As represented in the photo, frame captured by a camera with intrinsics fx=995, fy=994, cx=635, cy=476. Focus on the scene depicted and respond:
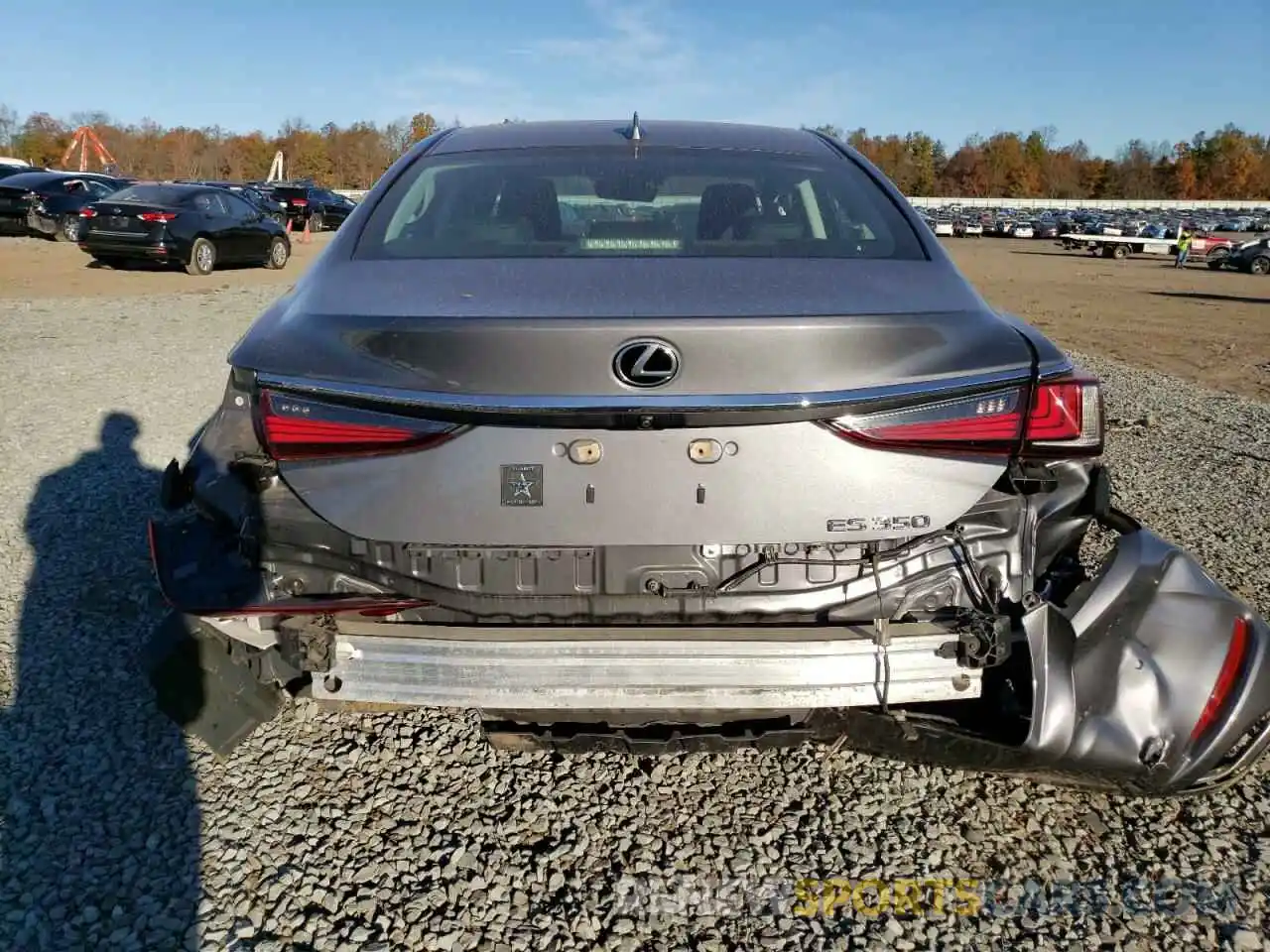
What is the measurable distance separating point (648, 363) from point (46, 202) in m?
27.0

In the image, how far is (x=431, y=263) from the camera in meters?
2.53

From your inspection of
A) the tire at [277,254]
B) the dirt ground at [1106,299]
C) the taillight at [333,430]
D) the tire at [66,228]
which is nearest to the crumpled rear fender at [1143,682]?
the taillight at [333,430]

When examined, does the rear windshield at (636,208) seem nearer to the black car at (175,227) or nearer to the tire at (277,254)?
the black car at (175,227)

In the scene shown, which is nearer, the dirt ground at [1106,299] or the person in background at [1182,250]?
the dirt ground at [1106,299]

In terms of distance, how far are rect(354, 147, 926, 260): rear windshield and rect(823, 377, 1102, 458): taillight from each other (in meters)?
0.63

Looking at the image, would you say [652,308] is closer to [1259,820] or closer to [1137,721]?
[1137,721]

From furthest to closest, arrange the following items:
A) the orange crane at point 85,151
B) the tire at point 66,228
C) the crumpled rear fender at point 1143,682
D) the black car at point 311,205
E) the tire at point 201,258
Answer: the orange crane at point 85,151
the black car at point 311,205
the tire at point 66,228
the tire at point 201,258
the crumpled rear fender at point 1143,682

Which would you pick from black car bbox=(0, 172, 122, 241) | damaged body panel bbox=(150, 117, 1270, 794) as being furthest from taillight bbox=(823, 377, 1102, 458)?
black car bbox=(0, 172, 122, 241)

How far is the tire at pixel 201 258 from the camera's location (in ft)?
59.0

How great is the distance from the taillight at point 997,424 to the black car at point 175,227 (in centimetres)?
1799

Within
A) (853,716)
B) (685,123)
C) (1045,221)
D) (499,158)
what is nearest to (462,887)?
(853,716)

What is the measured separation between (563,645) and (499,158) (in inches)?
67.8

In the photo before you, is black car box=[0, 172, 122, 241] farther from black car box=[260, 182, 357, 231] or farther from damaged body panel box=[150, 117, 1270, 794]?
damaged body panel box=[150, 117, 1270, 794]

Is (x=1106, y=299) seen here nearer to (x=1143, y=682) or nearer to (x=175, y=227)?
(x=175, y=227)
